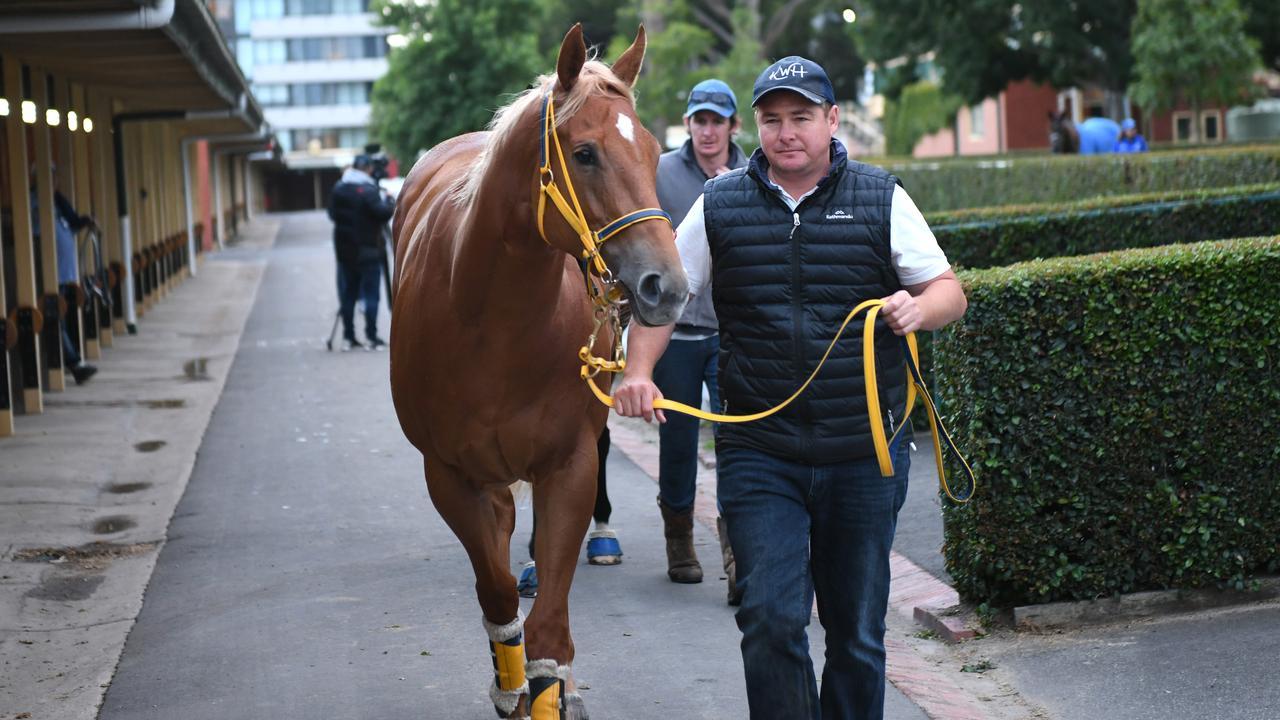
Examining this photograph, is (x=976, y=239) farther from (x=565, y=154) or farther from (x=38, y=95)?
(x=38, y=95)

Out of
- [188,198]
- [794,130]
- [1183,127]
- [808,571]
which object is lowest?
[808,571]

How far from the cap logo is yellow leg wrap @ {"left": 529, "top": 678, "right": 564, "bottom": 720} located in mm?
1983

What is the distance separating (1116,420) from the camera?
603 cm

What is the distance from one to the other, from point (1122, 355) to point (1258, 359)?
600mm

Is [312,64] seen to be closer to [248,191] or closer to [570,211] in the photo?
[248,191]

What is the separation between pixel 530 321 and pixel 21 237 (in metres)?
8.97

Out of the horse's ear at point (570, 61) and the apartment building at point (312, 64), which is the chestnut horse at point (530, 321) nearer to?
the horse's ear at point (570, 61)

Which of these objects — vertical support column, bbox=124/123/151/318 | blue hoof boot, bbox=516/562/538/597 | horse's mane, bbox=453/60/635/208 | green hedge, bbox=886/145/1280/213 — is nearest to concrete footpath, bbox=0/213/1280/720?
blue hoof boot, bbox=516/562/538/597

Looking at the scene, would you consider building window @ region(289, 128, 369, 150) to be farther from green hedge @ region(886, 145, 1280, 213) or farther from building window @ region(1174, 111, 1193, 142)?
green hedge @ region(886, 145, 1280, 213)

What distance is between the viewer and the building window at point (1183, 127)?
4622 centimetres

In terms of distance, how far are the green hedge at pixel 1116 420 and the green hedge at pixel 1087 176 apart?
1011 cm

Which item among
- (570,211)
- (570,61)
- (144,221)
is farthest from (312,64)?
(570,211)

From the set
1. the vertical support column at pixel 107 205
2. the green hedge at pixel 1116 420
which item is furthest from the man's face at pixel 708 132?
the vertical support column at pixel 107 205

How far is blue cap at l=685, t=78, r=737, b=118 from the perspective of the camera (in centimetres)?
694
